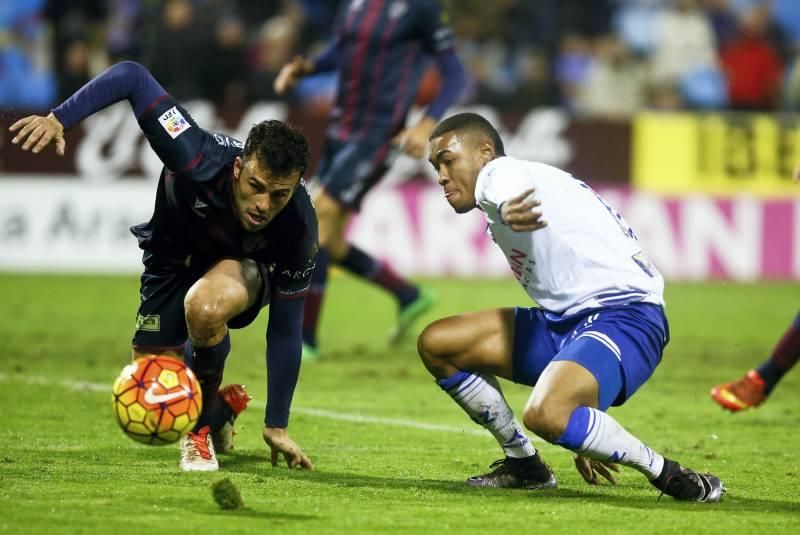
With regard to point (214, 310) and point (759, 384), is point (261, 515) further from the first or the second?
point (759, 384)

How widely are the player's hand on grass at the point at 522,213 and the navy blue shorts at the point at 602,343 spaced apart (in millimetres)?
582

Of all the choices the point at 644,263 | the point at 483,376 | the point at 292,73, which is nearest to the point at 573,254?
the point at 644,263

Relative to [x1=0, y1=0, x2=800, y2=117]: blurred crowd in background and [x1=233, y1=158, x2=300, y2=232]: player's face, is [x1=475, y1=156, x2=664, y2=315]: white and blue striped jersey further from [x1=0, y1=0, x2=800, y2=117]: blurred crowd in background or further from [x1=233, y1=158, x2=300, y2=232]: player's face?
[x1=0, y1=0, x2=800, y2=117]: blurred crowd in background

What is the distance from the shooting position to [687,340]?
12.3 meters

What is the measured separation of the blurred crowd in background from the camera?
55.6 ft

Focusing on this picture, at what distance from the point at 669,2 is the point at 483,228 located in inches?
215

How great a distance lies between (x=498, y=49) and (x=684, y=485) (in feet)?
46.2

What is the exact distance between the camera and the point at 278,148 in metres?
5.71

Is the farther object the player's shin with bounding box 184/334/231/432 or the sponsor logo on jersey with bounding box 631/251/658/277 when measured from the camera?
the player's shin with bounding box 184/334/231/432

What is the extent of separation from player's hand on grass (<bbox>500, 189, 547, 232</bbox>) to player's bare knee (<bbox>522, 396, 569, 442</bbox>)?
66 cm

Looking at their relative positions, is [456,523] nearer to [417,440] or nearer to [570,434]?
[570,434]

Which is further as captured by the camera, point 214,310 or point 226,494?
point 214,310

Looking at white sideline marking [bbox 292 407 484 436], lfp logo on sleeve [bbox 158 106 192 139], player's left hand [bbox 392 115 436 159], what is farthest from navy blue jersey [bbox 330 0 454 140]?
lfp logo on sleeve [bbox 158 106 192 139]

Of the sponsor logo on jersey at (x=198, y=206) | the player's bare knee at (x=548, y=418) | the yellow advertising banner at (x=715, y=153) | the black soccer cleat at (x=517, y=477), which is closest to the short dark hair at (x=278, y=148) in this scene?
the sponsor logo on jersey at (x=198, y=206)
